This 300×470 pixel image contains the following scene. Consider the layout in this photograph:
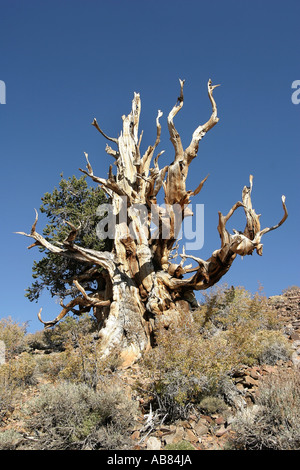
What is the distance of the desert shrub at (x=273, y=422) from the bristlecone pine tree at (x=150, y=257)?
3745 millimetres

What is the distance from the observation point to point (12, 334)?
11.2 m

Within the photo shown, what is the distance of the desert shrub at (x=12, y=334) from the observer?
1073 cm

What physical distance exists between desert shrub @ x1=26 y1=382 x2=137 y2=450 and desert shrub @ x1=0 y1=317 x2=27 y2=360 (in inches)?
242

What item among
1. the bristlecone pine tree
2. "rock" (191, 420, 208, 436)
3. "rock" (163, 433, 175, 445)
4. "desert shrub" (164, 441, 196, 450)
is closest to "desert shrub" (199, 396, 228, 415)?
"rock" (191, 420, 208, 436)

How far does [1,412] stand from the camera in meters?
5.67

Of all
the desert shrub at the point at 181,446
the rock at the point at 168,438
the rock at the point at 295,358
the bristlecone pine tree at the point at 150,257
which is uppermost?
the bristlecone pine tree at the point at 150,257

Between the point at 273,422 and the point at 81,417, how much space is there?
241 centimetres

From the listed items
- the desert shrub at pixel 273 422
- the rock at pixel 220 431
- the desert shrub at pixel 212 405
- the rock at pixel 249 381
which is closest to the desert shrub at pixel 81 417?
the desert shrub at pixel 212 405

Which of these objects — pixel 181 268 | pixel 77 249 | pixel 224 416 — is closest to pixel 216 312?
pixel 181 268

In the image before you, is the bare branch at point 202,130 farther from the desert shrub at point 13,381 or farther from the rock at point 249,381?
the desert shrub at point 13,381

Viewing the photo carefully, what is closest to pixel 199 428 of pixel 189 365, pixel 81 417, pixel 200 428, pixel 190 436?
pixel 200 428
